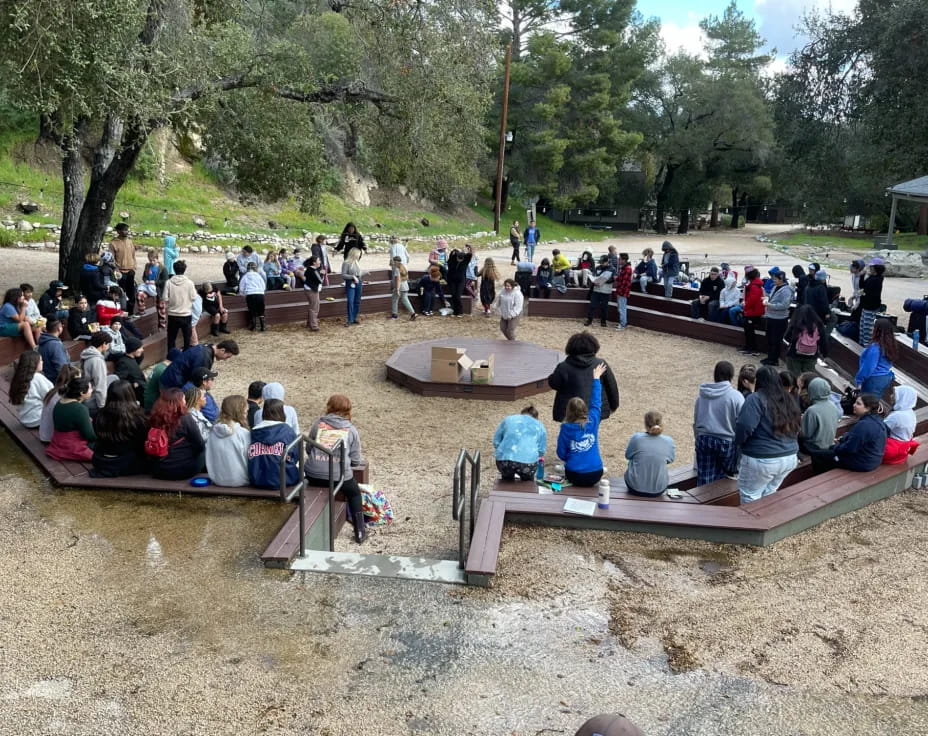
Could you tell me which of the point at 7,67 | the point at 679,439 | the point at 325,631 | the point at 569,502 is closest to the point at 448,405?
the point at 679,439

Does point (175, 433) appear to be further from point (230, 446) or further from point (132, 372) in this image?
point (132, 372)

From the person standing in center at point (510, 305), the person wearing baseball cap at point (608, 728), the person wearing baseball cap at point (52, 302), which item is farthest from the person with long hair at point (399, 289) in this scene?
the person wearing baseball cap at point (608, 728)

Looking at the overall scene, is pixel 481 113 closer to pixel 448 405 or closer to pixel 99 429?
pixel 448 405

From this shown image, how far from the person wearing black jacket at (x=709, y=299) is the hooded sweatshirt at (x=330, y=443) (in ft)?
36.2

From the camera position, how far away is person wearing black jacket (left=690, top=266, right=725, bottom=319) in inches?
640

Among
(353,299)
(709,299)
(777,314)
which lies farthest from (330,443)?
(709,299)

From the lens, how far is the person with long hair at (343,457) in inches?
261

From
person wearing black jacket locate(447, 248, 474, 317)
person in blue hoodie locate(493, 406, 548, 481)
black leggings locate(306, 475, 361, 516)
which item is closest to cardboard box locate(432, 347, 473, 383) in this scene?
person in blue hoodie locate(493, 406, 548, 481)

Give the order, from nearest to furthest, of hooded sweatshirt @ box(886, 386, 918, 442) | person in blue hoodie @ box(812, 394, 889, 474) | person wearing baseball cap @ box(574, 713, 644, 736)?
person wearing baseball cap @ box(574, 713, 644, 736), person in blue hoodie @ box(812, 394, 889, 474), hooded sweatshirt @ box(886, 386, 918, 442)

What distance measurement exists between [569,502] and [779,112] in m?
27.9

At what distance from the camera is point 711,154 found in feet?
152

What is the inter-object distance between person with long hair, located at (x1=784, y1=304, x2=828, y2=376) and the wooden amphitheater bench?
4761 mm

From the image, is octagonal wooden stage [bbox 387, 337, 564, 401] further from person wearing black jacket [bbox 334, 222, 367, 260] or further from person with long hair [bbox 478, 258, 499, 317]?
person wearing black jacket [bbox 334, 222, 367, 260]

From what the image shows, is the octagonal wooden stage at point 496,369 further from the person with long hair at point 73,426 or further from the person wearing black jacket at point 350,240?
the person with long hair at point 73,426
